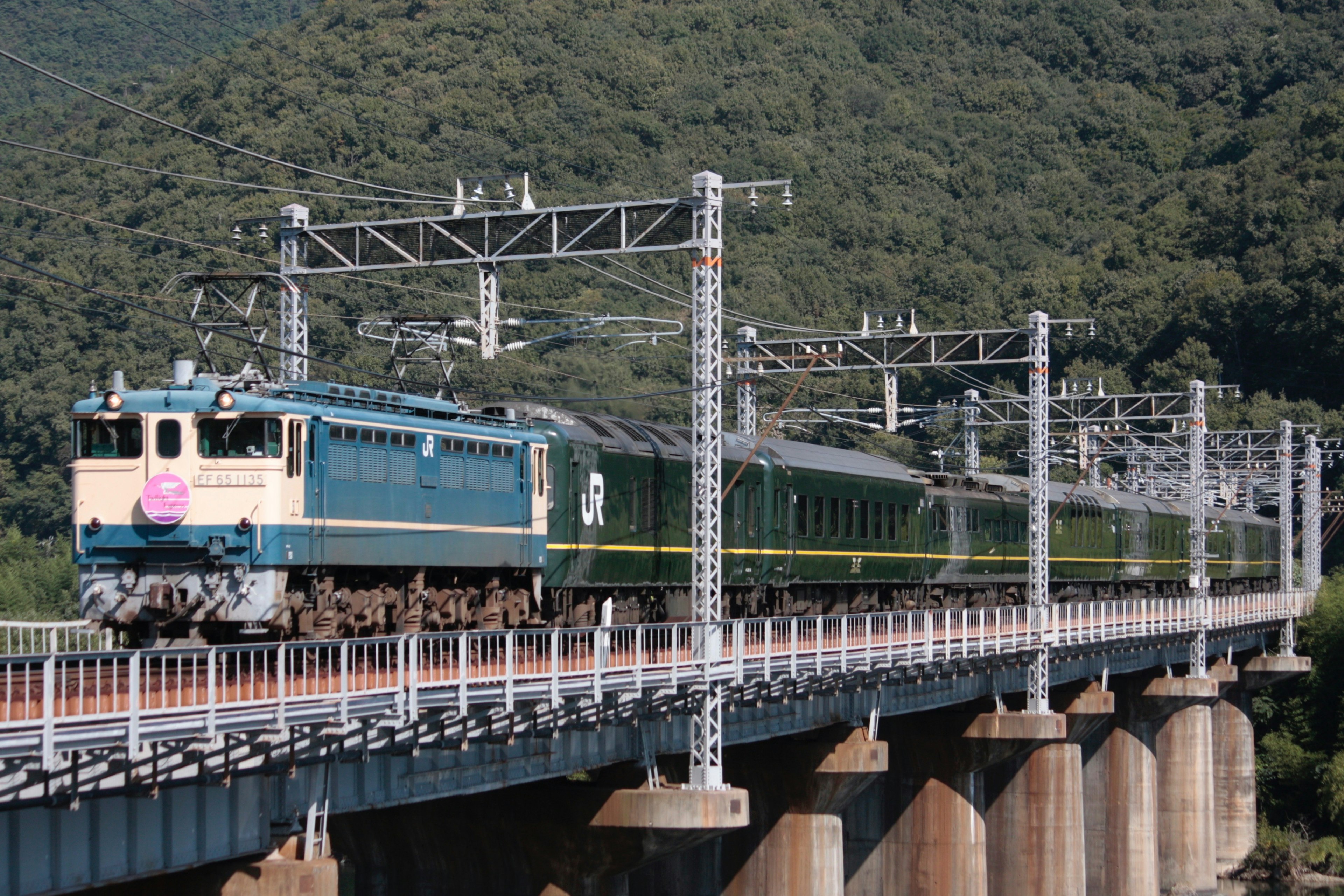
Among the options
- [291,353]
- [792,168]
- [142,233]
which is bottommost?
[291,353]

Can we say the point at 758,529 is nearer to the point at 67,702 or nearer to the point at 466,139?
the point at 67,702

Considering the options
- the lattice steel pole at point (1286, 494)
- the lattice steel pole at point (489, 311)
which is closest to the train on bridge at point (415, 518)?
the lattice steel pole at point (489, 311)

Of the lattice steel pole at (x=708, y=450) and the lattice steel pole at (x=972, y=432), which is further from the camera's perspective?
the lattice steel pole at (x=972, y=432)

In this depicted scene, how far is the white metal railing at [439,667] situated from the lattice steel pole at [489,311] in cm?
504

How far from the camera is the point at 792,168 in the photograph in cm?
15388

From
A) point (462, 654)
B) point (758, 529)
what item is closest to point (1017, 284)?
point (758, 529)

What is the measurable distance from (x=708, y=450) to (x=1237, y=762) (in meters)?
61.0

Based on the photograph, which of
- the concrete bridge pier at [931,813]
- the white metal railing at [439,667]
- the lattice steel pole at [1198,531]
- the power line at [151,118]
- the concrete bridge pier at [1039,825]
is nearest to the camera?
the white metal railing at [439,667]

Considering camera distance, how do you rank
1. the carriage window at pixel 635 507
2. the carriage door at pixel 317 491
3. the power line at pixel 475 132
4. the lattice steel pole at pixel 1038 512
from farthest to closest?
the power line at pixel 475 132, the lattice steel pole at pixel 1038 512, the carriage window at pixel 635 507, the carriage door at pixel 317 491

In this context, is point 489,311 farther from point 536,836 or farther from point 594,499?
point 536,836

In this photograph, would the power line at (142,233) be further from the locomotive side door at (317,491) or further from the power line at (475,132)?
the power line at (475,132)

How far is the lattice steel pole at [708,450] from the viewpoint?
91.3 feet

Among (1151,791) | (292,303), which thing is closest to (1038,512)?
(292,303)

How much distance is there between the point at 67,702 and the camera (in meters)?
15.9
